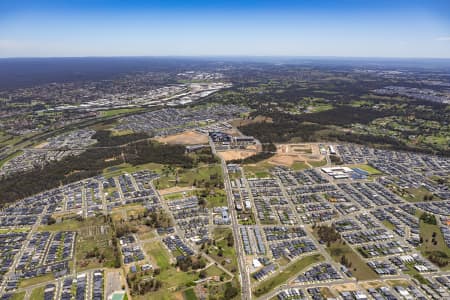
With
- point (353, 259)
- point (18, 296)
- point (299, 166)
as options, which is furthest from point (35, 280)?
point (299, 166)

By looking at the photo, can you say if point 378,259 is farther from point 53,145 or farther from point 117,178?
point 53,145

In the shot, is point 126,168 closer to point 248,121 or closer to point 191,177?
point 191,177

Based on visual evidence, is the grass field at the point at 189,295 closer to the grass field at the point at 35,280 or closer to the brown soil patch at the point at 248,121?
the grass field at the point at 35,280

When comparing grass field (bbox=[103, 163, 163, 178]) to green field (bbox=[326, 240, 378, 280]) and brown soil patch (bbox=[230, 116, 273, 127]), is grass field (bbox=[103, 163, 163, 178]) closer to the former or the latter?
green field (bbox=[326, 240, 378, 280])

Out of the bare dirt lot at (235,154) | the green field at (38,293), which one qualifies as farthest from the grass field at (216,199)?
the green field at (38,293)

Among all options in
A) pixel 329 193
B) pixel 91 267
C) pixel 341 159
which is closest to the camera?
pixel 91 267

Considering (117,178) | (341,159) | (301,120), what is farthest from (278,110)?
(117,178)

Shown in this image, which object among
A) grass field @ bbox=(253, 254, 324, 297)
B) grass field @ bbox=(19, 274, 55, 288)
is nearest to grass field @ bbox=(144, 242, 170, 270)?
grass field @ bbox=(19, 274, 55, 288)

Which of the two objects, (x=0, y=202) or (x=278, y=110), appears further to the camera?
(x=278, y=110)
